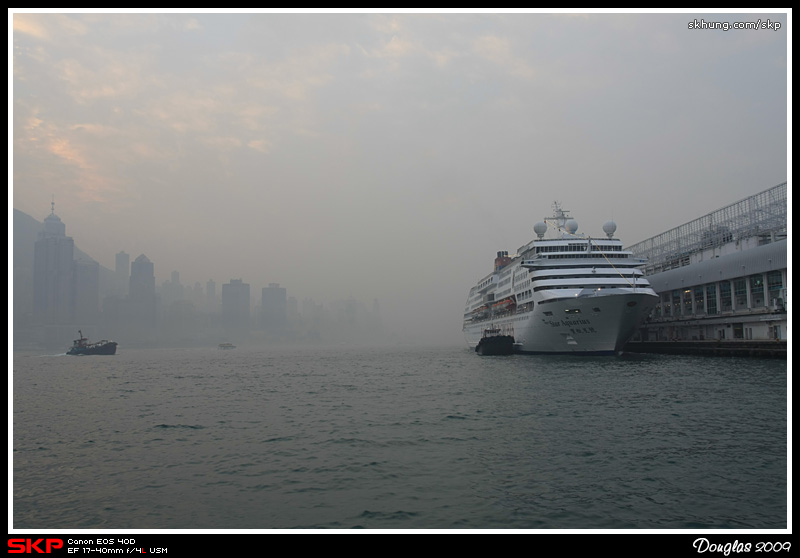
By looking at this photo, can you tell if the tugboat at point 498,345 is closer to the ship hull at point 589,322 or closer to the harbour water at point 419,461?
the ship hull at point 589,322

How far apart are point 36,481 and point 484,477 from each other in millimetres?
13748

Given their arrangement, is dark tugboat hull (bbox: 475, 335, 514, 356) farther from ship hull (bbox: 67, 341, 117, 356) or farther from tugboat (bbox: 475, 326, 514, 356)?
ship hull (bbox: 67, 341, 117, 356)

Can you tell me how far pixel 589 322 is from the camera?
5616cm

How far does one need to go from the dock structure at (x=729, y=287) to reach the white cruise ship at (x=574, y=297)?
11.4m

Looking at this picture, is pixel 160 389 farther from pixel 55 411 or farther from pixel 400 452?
pixel 400 452

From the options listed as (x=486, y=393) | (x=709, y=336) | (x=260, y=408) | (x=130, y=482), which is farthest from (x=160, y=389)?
(x=709, y=336)

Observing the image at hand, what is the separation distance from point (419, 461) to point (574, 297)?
42604 mm

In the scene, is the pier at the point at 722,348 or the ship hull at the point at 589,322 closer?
the pier at the point at 722,348
